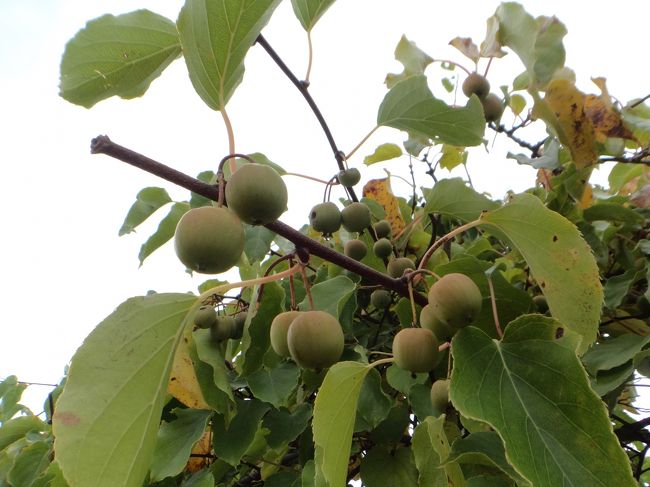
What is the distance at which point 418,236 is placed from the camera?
6.90ft

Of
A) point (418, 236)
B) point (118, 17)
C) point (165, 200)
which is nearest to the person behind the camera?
point (118, 17)

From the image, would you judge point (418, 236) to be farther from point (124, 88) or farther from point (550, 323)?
point (124, 88)

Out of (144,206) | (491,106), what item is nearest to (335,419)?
(144,206)

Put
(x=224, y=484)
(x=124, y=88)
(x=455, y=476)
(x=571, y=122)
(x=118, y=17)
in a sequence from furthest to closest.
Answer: (x=224, y=484) → (x=571, y=122) → (x=124, y=88) → (x=118, y=17) → (x=455, y=476)

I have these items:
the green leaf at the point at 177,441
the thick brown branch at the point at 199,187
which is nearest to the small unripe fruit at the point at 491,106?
the thick brown branch at the point at 199,187

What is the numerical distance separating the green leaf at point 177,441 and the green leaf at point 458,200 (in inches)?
37.8

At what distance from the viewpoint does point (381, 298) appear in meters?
1.85

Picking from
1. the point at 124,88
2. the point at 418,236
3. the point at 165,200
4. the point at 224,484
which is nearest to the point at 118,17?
the point at 124,88

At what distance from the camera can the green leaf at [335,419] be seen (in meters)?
1.16

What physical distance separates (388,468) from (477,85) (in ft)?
4.31

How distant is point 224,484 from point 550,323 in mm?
1187

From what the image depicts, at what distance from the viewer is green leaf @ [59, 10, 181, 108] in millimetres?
1409

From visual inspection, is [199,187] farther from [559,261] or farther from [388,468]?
[388,468]

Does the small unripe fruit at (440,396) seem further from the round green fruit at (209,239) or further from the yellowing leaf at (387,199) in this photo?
the yellowing leaf at (387,199)
